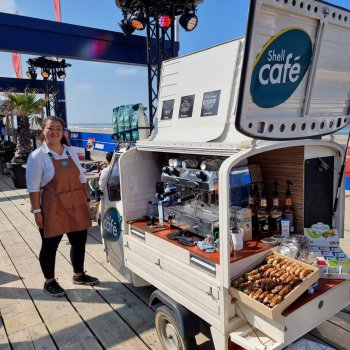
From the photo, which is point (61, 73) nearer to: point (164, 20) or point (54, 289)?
point (164, 20)

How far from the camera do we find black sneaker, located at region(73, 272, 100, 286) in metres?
3.40

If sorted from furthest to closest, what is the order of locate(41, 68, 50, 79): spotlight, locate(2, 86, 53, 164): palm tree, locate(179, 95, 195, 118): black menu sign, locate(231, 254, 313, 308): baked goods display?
1. locate(41, 68, 50, 79): spotlight
2. locate(2, 86, 53, 164): palm tree
3. locate(179, 95, 195, 118): black menu sign
4. locate(231, 254, 313, 308): baked goods display

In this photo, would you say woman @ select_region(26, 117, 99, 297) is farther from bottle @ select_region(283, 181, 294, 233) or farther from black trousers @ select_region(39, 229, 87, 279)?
bottle @ select_region(283, 181, 294, 233)

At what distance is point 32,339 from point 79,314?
0.44 m

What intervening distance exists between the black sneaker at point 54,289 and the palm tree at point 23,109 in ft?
22.2

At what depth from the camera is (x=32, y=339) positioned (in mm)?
2559

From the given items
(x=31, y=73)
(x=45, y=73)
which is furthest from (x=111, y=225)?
(x=31, y=73)

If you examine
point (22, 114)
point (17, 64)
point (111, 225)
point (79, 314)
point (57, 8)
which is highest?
point (57, 8)

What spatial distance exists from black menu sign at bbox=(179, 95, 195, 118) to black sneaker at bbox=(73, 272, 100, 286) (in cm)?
202

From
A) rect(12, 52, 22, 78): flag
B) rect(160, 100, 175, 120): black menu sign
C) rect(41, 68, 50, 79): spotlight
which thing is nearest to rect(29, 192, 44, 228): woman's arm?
rect(160, 100, 175, 120): black menu sign

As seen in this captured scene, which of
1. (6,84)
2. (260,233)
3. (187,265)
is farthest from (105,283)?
(6,84)

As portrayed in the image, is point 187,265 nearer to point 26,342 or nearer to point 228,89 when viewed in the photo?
point 228,89

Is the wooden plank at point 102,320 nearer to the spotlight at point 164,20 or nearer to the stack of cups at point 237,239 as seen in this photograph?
the stack of cups at point 237,239

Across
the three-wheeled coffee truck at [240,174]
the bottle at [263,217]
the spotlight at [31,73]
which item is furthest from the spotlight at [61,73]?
the bottle at [263,217]
